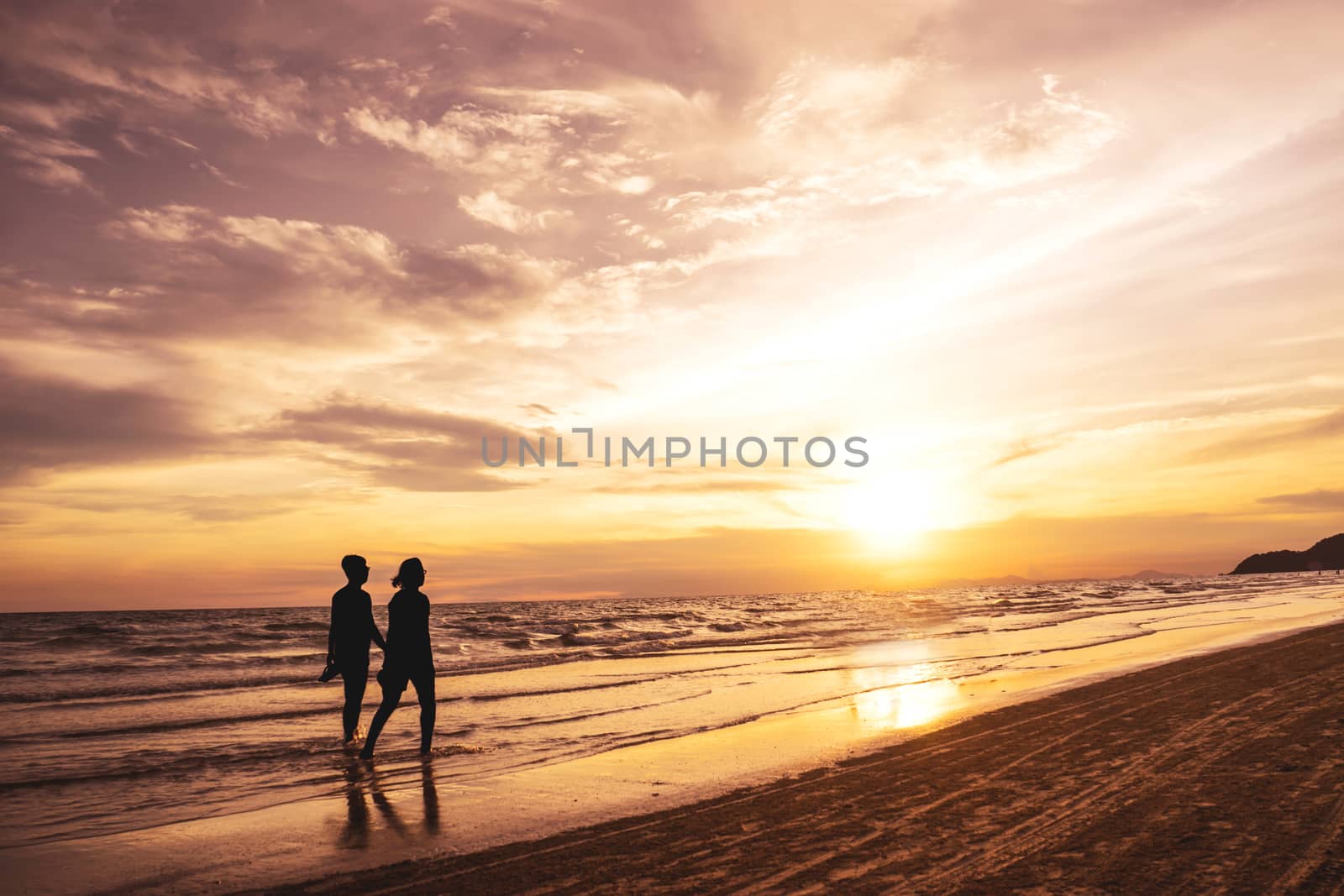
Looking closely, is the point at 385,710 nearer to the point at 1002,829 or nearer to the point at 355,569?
the point at 355,569

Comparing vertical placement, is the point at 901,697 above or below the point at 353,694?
below

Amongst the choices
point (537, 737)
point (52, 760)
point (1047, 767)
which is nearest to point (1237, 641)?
point (1047, 767)

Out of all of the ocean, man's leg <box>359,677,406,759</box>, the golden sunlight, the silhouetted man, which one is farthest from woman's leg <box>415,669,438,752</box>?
the golden sunlight

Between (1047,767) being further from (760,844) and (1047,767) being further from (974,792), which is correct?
(760,844)

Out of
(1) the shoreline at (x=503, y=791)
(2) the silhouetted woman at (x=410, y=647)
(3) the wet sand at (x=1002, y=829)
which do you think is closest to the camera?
(3) the wet sand at (x=1002, y=829)

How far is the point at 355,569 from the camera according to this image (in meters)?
10.6

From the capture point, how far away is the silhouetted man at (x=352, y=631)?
418 inches

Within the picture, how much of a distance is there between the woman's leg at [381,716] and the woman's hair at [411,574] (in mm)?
1264

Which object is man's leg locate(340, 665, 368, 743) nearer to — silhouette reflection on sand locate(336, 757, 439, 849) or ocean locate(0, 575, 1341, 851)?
ocean locate(0, 575, 1341, 851)

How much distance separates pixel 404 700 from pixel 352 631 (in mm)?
6289

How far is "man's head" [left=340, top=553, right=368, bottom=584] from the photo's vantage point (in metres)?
10.6

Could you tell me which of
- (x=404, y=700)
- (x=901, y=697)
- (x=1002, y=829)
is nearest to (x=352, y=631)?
(x=404, y=700)

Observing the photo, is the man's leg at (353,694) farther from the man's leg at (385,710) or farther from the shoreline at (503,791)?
the man's leg at (385,710)

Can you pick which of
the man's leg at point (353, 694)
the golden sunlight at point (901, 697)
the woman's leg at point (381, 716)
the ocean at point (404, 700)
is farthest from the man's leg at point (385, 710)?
the golden sunlight at point (901, 697)
